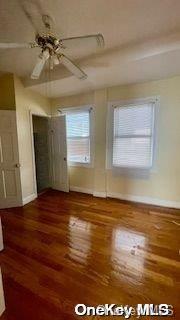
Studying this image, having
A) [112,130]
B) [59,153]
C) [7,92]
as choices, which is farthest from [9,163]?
[112,130]

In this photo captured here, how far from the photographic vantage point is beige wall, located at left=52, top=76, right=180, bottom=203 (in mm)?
3217

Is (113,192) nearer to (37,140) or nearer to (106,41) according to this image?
(37,140)

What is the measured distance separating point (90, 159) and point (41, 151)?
1.57 metres

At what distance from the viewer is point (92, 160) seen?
13.6 ft

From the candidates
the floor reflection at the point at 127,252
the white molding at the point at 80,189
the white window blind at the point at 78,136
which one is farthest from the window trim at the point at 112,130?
the floor reflection at the point at 127,252

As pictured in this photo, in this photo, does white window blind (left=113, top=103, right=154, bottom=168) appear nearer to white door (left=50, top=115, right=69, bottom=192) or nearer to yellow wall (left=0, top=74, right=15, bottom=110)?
white door (left=50, top=115, right=69, bottom=192)

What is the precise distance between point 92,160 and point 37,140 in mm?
1787

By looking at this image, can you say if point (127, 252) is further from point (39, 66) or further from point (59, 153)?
point (59, 153)

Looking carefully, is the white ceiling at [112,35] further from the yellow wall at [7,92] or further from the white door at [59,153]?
the white door at [59,153]

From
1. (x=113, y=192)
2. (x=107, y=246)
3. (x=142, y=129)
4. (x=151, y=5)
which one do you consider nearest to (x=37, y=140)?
(x=113, y=192)

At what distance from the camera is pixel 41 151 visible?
4.82 m

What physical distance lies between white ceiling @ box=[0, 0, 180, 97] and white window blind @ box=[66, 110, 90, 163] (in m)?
1.02

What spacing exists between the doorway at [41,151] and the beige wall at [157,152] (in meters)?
1.03

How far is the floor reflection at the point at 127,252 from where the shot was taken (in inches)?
71.2
